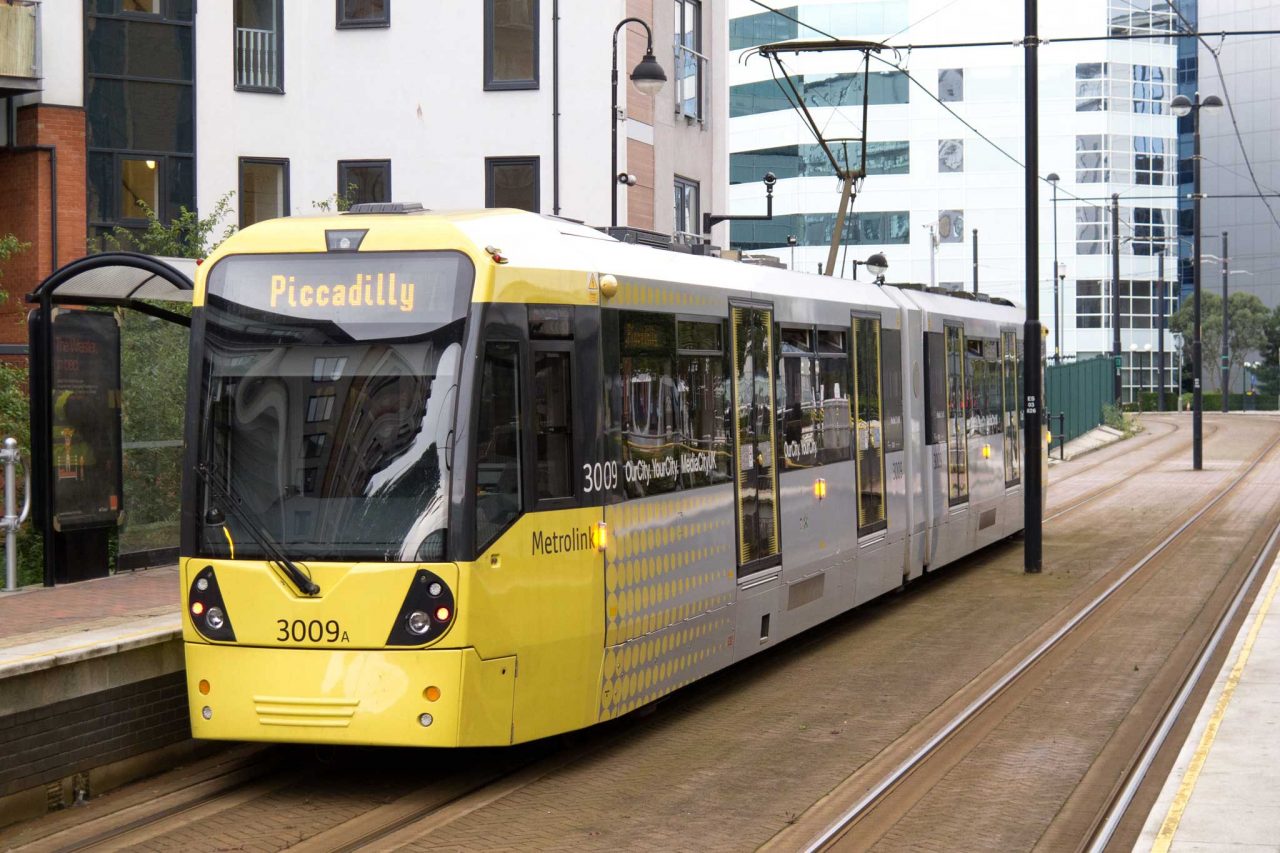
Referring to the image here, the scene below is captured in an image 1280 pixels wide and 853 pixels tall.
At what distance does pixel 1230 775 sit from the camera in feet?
27.5

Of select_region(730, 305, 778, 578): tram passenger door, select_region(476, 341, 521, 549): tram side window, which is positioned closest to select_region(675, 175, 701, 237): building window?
select_region(730, 305, 778, 578): tram passenger door

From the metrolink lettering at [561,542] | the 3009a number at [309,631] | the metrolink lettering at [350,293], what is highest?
the metrolink lettering at [350,293]

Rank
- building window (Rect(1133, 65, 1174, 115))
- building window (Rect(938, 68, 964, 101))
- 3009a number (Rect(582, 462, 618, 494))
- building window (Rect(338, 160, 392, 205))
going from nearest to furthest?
3009a number (Rect(582, 462, 618, 494)) → building window (Rect(338, 160, 392, 205)) → building window (Rect(938, 68, 964, 101)) → building window (Rect(1133, 65, 1174, 115))

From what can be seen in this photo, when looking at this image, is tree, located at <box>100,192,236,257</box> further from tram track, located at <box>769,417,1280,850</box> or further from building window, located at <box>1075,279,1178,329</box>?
building window, located at <box>1075,279,1178,329</box>

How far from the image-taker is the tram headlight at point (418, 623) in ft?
27.8

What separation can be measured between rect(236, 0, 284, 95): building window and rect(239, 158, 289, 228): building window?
125 centimetres

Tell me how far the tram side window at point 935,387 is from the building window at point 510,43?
1280cm

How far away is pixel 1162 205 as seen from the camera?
269 ft

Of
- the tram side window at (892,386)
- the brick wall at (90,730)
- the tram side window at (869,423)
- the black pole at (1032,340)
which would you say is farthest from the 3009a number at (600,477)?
the black pole at (1032,340)

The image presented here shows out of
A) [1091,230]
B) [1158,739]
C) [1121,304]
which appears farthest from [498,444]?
[1121,304]

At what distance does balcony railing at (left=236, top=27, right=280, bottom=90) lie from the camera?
93.3 ft

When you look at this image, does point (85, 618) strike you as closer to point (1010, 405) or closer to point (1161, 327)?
point (1010, 405)

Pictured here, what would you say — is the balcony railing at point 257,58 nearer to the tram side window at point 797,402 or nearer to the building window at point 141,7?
the building window at point 141,7

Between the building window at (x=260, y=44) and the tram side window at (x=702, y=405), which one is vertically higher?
the building window at (x=260, y=44)
